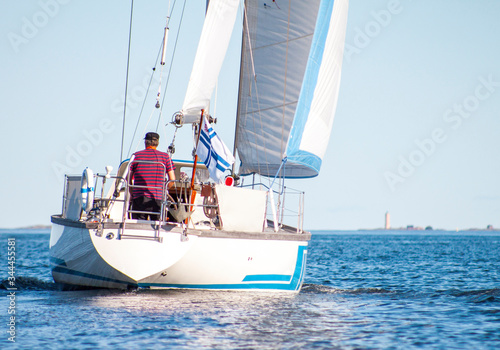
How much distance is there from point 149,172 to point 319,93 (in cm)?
565

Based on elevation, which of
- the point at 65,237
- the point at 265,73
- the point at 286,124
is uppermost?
the point at 265,73

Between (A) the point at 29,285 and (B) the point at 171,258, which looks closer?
(B) the point at 171,258

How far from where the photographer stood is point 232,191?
11359mm

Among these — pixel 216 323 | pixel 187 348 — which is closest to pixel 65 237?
pixel 216 323

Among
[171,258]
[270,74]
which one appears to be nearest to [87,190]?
[171,258]

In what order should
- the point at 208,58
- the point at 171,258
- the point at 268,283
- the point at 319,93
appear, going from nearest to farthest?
1. the point at 171,258
2. the point at 268,283
3. the point at 208,58
4. the point at 319,93

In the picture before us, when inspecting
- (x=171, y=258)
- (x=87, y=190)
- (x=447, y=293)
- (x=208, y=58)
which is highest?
(x=208, y=58)

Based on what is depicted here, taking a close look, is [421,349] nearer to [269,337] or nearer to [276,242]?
[269,337]

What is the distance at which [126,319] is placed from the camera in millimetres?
8070

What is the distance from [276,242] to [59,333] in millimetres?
5378

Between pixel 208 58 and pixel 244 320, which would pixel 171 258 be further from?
pixel 208 58

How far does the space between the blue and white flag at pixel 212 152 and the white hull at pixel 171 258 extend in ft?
4.04

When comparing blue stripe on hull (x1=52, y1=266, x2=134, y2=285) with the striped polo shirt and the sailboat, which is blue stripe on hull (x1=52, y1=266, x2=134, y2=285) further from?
the striped polo shirt

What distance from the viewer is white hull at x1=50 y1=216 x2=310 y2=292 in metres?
9.90
